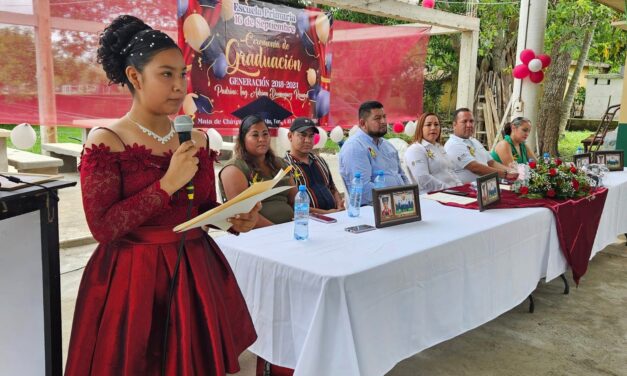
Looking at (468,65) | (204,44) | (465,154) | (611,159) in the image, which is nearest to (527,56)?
(468,65)

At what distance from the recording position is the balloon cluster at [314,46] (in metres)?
4.69

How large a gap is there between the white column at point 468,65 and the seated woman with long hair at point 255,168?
178 inches

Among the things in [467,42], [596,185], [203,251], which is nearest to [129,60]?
[203,251]

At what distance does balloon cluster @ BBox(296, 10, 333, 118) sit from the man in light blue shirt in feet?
4.42

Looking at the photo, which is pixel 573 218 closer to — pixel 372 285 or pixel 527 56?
pixel 372 285

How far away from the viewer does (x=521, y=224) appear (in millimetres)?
2695


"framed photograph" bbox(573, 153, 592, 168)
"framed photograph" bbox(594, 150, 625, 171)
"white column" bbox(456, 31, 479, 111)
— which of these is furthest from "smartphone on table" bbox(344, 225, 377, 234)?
"white column" bbox(456, 31, 479, 111)

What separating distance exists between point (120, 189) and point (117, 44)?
366 mm

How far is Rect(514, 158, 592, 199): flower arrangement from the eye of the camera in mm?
3232

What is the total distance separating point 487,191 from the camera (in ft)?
9.59

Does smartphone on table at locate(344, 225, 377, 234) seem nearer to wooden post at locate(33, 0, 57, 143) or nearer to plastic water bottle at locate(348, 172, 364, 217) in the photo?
plastic water bottle at locate(348, 172, 364, 217)

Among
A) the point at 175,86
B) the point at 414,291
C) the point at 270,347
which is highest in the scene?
the point at 175,86

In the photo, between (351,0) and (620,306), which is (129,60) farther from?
(351,0)

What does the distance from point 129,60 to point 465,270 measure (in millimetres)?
1706
